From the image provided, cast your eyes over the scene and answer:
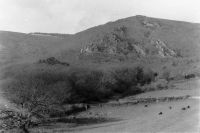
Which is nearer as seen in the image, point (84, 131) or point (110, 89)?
point (84, 131)

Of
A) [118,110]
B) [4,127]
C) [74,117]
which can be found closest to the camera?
[4,127]

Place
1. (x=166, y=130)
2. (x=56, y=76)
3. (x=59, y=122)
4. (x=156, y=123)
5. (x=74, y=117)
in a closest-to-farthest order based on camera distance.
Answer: (x=166, y=130) < (x=156, y=123) < (x=59, y=122) < (x=74, y=117) < (x=56, y=76)

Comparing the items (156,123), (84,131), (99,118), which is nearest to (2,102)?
(99,118)

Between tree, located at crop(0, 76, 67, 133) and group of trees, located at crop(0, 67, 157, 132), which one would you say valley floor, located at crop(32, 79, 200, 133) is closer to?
tree, located at crop(0, 76, 67, 133)

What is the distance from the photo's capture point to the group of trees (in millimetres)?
47500

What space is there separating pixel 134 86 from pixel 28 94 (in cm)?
5213

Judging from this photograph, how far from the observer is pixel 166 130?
34.6 meters

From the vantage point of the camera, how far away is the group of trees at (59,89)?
→ 4750 cm

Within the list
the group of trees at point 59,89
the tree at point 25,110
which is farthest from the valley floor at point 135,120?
the group of trees at point 59,89

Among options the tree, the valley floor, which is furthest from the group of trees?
the valley floor

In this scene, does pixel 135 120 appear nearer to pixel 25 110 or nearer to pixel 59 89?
pixel 25 110

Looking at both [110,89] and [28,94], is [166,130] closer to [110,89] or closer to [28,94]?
[28,94]

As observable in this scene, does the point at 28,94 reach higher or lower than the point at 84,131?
higher

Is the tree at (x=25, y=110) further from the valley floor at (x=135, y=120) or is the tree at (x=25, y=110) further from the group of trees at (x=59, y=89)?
the valley floor at (x=135, y=120)
